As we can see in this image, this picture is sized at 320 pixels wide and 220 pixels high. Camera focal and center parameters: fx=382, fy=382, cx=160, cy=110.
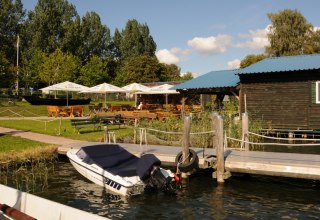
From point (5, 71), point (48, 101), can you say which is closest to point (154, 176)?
point (48, 101)

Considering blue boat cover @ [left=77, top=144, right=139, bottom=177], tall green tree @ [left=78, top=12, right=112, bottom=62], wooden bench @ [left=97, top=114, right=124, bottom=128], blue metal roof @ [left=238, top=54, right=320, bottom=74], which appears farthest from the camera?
tall green tree @ [left=78, top=12, right=112, bottom=62]

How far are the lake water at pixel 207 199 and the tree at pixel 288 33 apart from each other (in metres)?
44.5

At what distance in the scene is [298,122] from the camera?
23250 mm

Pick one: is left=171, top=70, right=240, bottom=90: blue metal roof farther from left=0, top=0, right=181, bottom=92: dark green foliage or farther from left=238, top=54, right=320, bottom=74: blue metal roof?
left=0, top=0, right=181, bottom=92: dark green foliage

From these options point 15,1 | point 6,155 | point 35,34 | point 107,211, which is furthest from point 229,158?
point 15,1

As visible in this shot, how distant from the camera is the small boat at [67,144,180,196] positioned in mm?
11242

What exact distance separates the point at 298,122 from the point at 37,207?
762 inches

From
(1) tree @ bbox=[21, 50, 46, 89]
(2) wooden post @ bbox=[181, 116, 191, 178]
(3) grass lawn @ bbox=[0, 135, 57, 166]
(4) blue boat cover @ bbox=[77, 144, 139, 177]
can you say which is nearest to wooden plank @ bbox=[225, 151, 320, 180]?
(2) wooden post @ bbox=[181, 116, 191, 178]

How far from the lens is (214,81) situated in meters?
28.8

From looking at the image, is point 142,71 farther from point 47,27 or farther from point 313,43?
point 313,43

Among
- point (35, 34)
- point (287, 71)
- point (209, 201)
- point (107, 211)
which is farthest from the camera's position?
point (35, 34)

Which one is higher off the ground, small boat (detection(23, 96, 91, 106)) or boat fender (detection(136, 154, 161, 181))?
small boat (detection(23, 96, 91, 106))

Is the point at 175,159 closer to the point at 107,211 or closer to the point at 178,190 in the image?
the point at 178,190

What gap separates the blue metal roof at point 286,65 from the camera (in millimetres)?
22766
